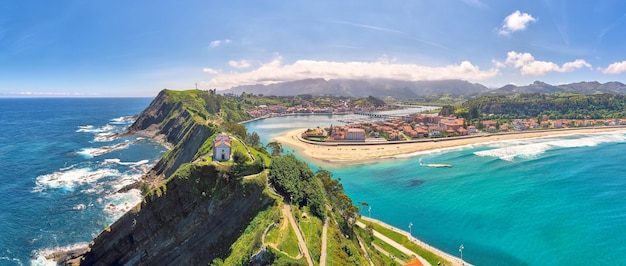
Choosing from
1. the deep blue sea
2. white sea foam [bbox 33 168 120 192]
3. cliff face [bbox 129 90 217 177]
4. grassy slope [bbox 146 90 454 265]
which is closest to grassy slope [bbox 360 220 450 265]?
grassy slope [bbox 146 90 454 265]

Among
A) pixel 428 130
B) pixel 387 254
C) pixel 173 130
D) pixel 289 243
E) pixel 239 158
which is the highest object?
pixel 239 158

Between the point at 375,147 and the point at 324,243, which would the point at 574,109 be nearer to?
the point at 375,147

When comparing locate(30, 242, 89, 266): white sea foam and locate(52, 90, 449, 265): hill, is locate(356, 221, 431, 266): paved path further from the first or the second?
locate(30, 242, 89, 266): white sea foam

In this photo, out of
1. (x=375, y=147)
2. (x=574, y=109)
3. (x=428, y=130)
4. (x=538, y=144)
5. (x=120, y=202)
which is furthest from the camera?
(x=574, y=109)

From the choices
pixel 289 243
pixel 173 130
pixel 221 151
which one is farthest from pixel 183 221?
pixel 173 130

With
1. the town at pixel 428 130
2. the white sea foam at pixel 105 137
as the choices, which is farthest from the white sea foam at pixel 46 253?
the town at pixel 428 130

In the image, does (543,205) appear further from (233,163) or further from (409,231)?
(233,163)
